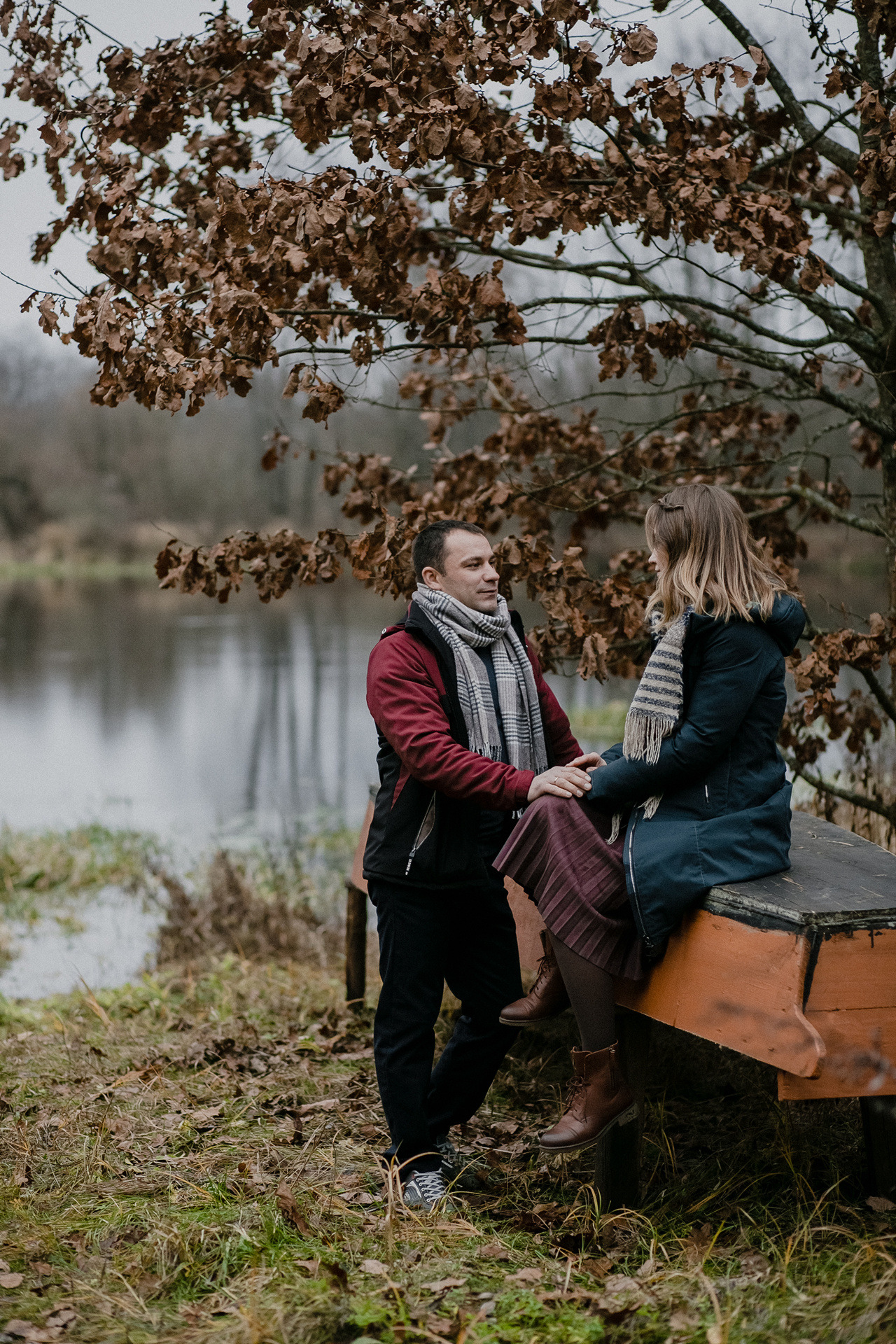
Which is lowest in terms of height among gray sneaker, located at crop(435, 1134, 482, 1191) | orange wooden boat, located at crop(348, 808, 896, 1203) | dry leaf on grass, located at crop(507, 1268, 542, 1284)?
gray sneaker, located at crop(435, 1134, 482, 1191)

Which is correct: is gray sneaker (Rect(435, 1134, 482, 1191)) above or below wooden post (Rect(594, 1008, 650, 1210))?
below

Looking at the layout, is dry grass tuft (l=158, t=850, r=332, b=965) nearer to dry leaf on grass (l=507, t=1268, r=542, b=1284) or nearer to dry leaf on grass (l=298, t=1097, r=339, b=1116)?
dry leaf on grass (l=298, t=1097, r=339, b=1116)

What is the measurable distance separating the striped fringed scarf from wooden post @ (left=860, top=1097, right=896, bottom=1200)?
106 cm

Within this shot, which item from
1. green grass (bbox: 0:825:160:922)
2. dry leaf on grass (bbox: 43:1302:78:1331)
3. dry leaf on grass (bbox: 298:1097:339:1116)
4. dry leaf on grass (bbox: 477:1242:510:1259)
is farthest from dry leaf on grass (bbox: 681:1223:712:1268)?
green grass (bbox: 0:825:160:922)

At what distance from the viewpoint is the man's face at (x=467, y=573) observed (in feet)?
12.7

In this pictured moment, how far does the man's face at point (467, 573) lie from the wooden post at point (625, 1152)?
4.36ft

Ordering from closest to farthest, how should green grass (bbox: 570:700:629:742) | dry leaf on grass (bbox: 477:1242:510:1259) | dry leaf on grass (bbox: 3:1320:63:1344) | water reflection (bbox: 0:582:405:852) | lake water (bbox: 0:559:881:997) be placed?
dry leaf on grass (bbox: 3:1320:63:1344), dry leaf on grass (bbox: 477:1242:510:1259), lake water (bbox: 0:559:881:997), water reflection (bbox: 0:582:405:852), green grass (bbox: 570:700:629:742)

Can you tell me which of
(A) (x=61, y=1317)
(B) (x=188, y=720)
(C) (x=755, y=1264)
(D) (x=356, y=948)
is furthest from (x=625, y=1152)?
(B) (x=188, y=720)

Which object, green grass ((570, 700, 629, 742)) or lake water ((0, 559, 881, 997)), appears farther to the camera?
green grass ((570, 700, 629, 742))

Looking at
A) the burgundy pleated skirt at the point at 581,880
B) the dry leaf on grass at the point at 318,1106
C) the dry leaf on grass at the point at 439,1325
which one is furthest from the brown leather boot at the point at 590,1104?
the dry leaf on grass at the point at 318,1106

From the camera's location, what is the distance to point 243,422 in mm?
47656

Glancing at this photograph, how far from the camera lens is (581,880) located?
11.4 ft

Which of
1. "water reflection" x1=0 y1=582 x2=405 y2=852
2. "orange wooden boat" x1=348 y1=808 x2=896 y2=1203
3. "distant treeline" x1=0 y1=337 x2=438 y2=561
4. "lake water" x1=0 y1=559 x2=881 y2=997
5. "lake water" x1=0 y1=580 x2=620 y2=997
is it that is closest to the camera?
"orange wooden boat" x1=348 y1=808 x2=896 y2=1203

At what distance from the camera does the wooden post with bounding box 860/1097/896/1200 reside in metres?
3.46
